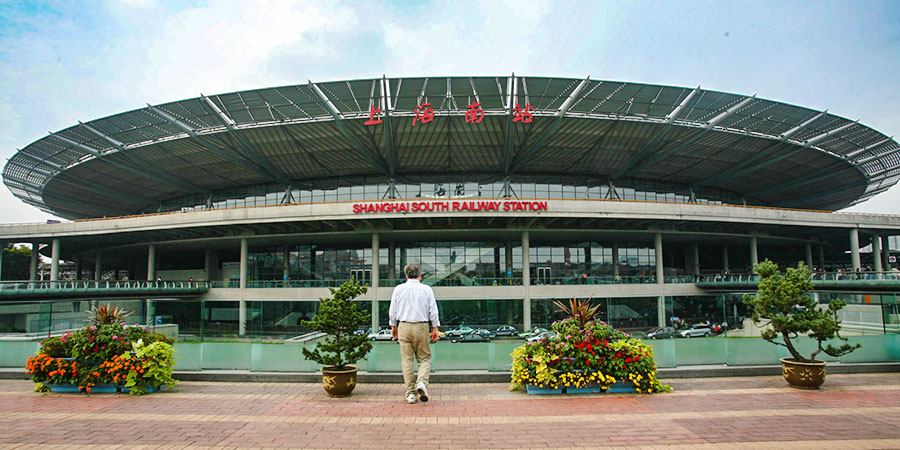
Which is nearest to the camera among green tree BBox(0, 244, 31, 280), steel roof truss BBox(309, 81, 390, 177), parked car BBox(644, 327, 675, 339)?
parked car BBox(644, 327, 675, 339)

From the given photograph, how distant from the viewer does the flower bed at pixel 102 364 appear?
9.09m

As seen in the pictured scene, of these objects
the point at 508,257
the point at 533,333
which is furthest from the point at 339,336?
the point at 508,257

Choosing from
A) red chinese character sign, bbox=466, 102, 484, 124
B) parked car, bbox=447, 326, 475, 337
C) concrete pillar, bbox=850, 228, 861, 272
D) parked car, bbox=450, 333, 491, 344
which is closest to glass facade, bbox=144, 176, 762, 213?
red chinese character sign, bbox=466, 102, 484, 124

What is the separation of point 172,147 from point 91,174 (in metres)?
11.6

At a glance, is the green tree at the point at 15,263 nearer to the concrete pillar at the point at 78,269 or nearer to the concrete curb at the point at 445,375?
the concrete pillar at the point at 78,269

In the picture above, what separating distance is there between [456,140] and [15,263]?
92.3 m

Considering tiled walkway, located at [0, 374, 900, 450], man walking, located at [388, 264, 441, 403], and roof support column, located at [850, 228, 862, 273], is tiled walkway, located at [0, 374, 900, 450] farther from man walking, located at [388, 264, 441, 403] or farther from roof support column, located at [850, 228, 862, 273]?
roof support column, located at [850, 228, 862, 273]

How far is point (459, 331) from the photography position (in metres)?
34.0

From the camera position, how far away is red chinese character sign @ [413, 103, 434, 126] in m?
34.5

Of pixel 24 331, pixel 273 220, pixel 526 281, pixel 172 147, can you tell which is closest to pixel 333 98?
pixel 273 220

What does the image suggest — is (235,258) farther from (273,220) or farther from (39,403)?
(39,403)

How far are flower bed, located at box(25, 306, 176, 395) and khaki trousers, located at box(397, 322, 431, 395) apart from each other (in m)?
4.93

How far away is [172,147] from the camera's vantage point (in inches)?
1537

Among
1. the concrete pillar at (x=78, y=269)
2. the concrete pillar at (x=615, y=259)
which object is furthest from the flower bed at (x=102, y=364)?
the concrete pillar at (x=78, y=269)
